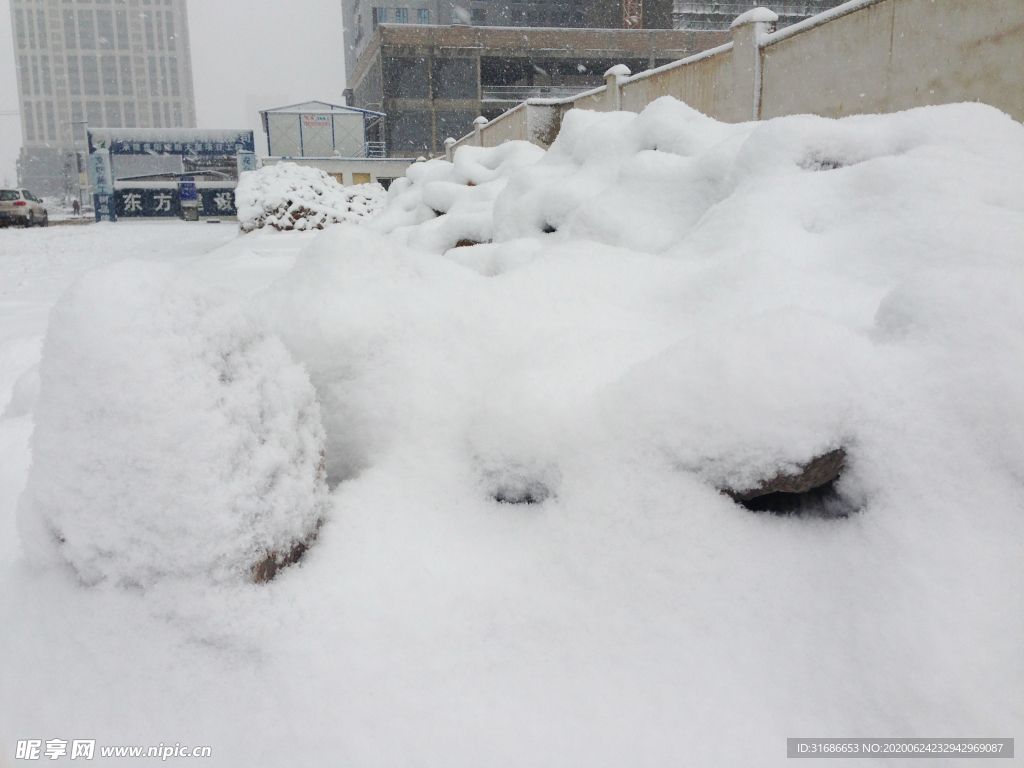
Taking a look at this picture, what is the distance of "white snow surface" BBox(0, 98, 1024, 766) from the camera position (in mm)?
1046

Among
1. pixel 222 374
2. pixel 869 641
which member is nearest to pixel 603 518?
pixel 869 641

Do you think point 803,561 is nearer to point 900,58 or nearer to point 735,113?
point 900,58

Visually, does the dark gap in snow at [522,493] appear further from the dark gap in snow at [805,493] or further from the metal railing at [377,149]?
the metal railing at [377,149]

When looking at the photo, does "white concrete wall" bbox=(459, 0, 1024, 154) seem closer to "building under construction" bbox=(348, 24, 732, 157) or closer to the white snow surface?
the white snow surface

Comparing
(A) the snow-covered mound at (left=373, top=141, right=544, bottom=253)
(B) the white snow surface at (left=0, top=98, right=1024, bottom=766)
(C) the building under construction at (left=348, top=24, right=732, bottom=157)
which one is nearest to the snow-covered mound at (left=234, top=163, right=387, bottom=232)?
(A) the snow-covered mound at (left=373, top=141, right=544, bottom=253)

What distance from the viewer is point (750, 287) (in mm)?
1749

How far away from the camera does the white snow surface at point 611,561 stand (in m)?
1.05

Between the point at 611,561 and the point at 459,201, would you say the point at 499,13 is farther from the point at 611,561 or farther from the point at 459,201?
the point at 611,561

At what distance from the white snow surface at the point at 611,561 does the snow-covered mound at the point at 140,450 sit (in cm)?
3

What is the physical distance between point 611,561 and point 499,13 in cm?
5323

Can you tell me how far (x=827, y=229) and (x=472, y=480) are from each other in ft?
4.61
